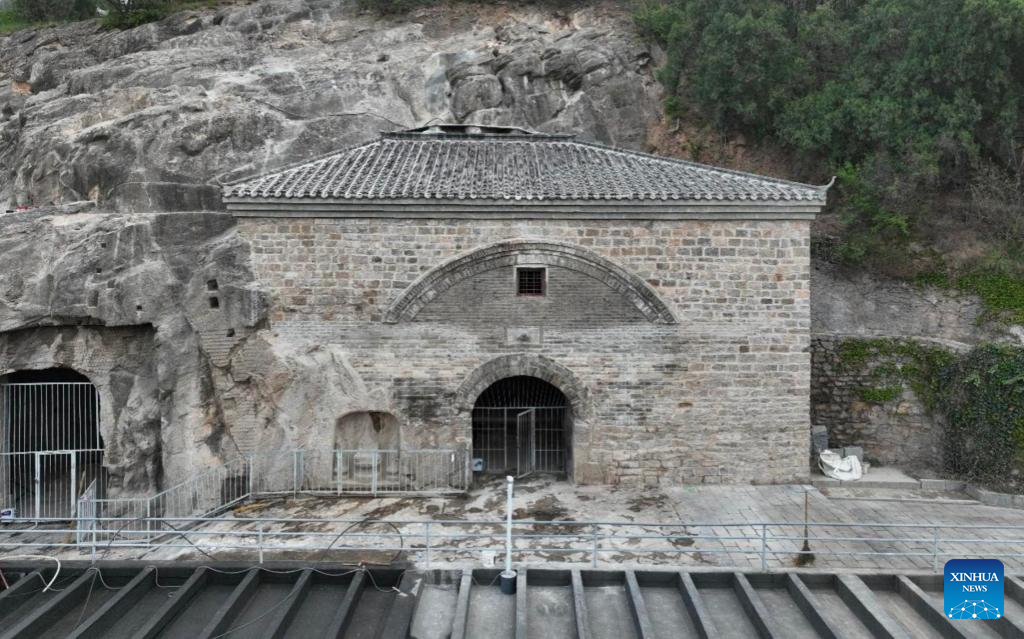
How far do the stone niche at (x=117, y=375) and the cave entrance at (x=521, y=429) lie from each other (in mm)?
6840

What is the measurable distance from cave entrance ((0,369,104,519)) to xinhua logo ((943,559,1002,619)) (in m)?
15.0

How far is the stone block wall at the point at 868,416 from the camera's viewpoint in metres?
12.9

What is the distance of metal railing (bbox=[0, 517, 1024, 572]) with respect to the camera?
7.82 metres

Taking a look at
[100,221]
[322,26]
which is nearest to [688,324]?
[100,221]

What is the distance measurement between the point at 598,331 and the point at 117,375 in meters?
10.1

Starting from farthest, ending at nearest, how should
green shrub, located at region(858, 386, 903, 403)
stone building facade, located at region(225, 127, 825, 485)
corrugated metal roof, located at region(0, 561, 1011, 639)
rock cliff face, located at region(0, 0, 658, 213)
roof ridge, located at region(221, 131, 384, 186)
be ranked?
→ rock cliff face, located at region(0, 0, 658, 213) → green shrub, located at region(858, 386, 903, 403) → roof ridge, located at region(221, 131, 384, 186) → stone building facade, located at region(225, 127, 825, 485) → corrugated metal roof, located at region(0, 561, 1011, 639)

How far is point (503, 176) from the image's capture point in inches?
487

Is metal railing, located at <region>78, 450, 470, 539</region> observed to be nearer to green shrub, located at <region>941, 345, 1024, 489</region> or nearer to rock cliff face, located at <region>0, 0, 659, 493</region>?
rock cliff face, located at <region>0, 0, 659, 493</region>

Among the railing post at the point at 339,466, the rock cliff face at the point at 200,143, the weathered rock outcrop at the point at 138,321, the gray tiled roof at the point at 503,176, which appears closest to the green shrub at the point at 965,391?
the gray tiled roof at the point at 503,176

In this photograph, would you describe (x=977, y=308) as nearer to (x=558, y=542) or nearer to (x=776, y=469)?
(x=776, y=469)

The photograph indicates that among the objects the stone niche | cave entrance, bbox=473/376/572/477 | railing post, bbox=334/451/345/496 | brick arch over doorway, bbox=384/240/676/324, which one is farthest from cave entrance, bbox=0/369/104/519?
cave entrance, bbox=473/376/572/477

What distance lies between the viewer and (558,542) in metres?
8.84

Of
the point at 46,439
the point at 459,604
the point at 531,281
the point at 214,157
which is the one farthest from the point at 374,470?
the point at 214,157

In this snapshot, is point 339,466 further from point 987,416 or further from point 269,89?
point 987,416
